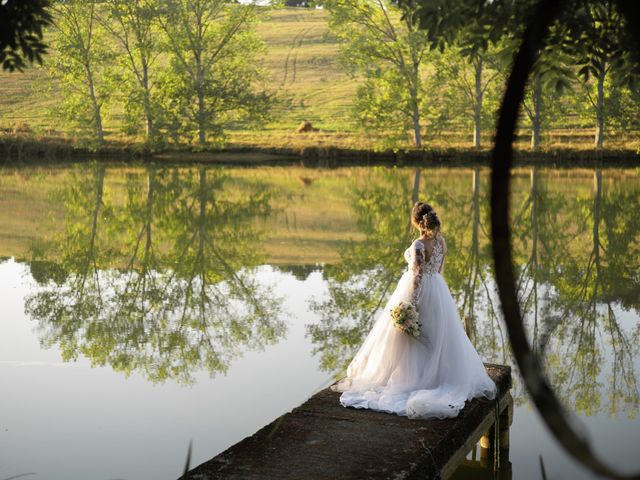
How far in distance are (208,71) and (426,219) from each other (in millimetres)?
48882

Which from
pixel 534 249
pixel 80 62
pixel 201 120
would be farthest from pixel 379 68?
pixel 534 249

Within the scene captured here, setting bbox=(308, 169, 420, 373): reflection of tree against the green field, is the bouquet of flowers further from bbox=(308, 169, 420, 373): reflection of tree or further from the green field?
the green field

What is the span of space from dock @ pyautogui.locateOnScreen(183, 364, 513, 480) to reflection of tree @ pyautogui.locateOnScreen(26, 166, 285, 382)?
4312 millimetres

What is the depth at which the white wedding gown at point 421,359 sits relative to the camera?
8.49 m

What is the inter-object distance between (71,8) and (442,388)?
52406 millimetres

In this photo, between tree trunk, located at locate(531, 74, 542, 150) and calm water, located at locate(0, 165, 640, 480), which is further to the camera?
tree trunk, located at locate(531, 74, 542, 150)

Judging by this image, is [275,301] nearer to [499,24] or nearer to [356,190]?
[499,24]

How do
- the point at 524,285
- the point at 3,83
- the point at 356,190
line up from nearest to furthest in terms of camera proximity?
the point at 524,285 < the point at 356,190 < the point at 3,83

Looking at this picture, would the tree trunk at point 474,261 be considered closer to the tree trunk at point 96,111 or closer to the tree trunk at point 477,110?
the tree trunk at point 477,110

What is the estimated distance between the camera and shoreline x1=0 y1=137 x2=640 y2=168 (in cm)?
5097

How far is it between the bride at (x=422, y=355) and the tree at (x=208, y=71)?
1794 inches

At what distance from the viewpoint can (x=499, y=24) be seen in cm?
668

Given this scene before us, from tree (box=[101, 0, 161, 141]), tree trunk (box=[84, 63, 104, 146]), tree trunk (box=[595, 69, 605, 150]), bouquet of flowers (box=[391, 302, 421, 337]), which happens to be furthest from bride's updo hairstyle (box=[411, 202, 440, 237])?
tree trunk (box=[84, 63, 104, 146])

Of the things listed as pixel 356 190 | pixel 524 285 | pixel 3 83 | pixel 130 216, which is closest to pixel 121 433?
pixel 524 285
